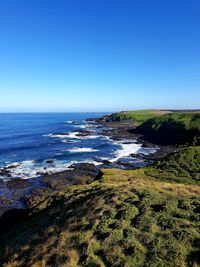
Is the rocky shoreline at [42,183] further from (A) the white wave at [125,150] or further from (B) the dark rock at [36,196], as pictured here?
(A) the white wave at [125,150]

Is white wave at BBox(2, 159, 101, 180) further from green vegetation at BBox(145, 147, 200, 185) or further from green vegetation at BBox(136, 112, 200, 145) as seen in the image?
green vegetation at BBox(136, 112, 200, 145)

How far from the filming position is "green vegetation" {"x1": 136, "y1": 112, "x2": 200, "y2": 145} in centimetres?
11847

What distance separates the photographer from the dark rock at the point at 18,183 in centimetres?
5909

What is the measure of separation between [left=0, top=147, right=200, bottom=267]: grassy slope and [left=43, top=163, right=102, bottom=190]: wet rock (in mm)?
32524

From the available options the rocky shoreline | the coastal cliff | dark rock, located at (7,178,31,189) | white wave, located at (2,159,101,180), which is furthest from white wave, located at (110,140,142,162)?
the coastal cliff

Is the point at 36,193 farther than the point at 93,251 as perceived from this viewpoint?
Yes

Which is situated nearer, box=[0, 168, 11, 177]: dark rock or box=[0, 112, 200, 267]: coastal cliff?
box=[0, 112, 200, 267]: coastal cliff

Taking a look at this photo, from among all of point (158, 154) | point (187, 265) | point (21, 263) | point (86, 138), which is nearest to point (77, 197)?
point (21, 263)

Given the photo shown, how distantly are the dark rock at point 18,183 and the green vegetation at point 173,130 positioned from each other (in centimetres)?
6490

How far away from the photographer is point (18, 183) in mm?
60625

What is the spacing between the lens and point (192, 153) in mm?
60188

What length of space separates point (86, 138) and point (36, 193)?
7357cm

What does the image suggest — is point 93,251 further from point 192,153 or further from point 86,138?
point 86,138

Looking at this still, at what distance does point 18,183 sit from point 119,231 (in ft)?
146
